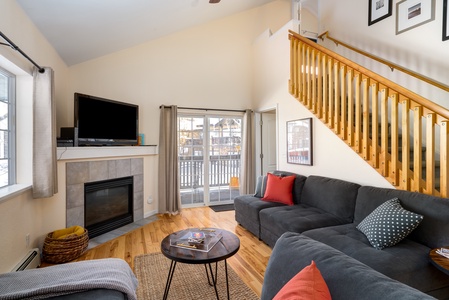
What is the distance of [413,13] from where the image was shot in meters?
3.05

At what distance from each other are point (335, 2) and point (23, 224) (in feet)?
17.7

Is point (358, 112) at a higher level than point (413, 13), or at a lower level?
lower

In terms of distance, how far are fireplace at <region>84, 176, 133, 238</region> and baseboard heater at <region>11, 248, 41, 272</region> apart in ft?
2.49

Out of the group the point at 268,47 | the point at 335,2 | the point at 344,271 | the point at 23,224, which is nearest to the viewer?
the point at 344,271

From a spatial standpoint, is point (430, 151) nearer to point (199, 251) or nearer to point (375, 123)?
point (375, 123)

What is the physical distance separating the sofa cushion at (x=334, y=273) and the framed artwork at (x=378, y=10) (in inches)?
146

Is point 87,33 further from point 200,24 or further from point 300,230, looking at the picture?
point 300,230

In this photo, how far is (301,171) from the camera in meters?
3.93

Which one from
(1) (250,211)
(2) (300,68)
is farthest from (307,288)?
(2) (300,68)

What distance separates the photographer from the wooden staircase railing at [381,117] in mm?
2166

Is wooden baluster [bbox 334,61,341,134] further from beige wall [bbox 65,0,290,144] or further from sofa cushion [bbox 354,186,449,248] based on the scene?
beige wall [bbox 65,0,290,144]

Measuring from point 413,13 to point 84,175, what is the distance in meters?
4.69

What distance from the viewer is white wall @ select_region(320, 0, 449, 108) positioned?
2791 millimetres

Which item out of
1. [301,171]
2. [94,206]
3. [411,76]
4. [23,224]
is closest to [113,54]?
[94,206]
